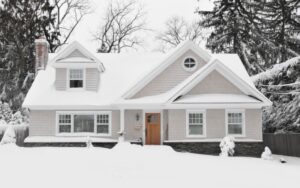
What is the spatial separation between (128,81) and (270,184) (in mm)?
13392

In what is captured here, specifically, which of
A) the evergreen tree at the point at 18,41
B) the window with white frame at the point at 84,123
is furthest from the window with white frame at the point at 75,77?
the evergreen tree at the point at 18,41

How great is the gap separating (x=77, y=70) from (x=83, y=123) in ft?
10.9

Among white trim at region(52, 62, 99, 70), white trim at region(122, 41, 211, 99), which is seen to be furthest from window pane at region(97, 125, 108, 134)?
white trim at region(52, 62, 99, 70)

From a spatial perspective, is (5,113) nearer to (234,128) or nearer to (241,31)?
(234,128)

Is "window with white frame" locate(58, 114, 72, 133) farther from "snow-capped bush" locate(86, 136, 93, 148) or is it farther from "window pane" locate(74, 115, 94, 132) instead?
"snow-capped bush" locate(86, 136, 93, 148)

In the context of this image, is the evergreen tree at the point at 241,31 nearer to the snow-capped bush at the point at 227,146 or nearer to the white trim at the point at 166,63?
the white trim at the point at 166,63

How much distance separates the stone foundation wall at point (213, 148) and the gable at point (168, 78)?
3125 mm

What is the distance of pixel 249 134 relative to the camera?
21578mm

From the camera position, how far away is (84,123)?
74.6 ft

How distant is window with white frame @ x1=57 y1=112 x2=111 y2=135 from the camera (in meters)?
22.6

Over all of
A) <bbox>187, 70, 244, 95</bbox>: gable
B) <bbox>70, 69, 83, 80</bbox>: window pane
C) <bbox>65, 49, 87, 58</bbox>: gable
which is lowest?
<bbox>187, 70, 244, 95</bbox>: gable

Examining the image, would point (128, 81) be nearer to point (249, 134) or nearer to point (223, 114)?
point (223, 114)

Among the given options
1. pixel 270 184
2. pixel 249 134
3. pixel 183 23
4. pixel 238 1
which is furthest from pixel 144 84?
pixel 183 23

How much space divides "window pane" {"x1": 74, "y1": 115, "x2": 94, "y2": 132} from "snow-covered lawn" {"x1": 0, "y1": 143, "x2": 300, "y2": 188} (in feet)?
14.6
